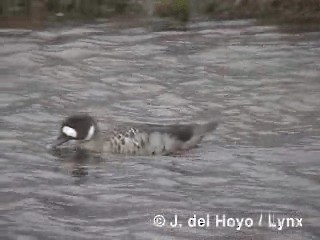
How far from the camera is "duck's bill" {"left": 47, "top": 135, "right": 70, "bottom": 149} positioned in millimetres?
9250

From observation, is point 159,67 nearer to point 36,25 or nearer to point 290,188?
point 36,25

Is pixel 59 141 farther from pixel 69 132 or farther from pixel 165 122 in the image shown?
pixel 165 122

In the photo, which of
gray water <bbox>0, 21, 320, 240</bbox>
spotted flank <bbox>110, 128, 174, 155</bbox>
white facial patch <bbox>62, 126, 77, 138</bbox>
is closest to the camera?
gray water <bbox>0, 21, 320, 240</bbox>

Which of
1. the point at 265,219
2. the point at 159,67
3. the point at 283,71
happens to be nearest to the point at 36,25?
the point at 159,67

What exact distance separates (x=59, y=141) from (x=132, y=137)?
0.65m

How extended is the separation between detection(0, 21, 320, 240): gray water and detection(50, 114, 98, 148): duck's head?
16 centimetres

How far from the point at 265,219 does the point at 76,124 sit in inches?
99.1

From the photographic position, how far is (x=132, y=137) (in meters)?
9.18

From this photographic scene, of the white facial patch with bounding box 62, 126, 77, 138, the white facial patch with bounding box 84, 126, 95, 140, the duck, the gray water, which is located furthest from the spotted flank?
the white facial patch with bounding box 62, 126, 77, 138

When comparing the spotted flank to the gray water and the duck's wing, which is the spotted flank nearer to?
the duck's wing

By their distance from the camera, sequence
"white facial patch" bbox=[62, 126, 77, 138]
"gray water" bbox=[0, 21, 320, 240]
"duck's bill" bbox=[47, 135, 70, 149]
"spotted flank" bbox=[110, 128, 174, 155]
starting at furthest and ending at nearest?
"white facial patch" bbox=[62, 126, 77, 138] < "duck's bill" bbox=[47, 135, 70, 149] < "spotted flank" bbox=[110, 128, 174, 155] < "gray water" bbox=[0, 21, 320, 240]

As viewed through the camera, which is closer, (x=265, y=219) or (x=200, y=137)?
(x=265, y=219)

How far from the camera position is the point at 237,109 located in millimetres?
10422

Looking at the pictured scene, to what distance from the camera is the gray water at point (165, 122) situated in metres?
7.63
